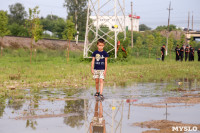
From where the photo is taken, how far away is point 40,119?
7.75 metres

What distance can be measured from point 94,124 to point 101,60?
15.1 feet

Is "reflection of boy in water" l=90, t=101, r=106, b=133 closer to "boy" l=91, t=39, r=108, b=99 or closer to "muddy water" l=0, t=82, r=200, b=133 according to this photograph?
"muddy water" l=0, t=82, r=200, b=133

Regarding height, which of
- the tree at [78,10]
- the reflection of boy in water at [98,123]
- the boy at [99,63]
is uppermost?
the tree at [78,10]

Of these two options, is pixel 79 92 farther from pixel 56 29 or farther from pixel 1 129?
pixel 56 29

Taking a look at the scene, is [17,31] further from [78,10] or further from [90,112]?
[90,112]

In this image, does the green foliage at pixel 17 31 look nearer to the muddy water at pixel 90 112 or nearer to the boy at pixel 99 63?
the muddy water at pixel 90 112

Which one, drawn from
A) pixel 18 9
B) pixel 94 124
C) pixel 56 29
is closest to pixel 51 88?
pixel 94 124

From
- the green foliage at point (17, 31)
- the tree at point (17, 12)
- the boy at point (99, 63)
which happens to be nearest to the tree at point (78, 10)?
the green foliage at point (17, 31)

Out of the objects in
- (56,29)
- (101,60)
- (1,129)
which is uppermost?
(56,29)

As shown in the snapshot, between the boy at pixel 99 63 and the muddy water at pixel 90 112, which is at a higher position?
the boy at pixel 99 63

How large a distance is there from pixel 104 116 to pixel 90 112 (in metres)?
0.64

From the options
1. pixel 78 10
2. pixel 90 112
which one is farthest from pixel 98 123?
pixel 78 10

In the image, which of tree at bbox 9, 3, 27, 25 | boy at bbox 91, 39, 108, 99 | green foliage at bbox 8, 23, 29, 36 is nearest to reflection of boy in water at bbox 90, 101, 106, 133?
boy at bbox 91, 39, 108, 99

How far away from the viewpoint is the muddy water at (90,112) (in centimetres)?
688
